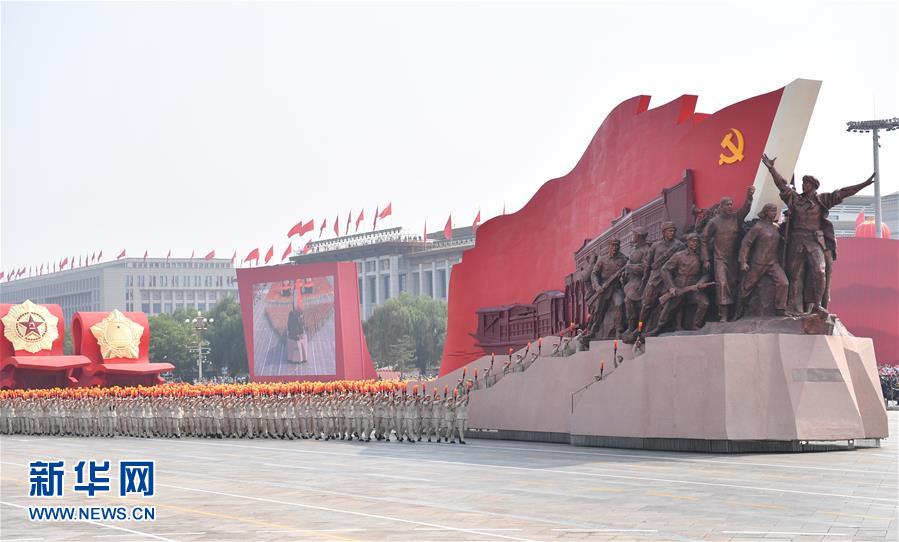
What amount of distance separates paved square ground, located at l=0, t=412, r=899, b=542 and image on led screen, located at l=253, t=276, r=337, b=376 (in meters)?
24.5

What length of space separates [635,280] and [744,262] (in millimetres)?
2534

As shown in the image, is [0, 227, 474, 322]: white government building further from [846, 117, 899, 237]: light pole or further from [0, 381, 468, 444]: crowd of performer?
[0, 381, 468, 444]: crowd of performer

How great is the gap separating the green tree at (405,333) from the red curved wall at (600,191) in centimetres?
3497

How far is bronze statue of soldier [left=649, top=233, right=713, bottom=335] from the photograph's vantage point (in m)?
18.0

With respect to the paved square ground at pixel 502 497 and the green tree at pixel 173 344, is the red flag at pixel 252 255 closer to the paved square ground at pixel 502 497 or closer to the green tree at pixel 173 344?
the green tree at pixel 173 344

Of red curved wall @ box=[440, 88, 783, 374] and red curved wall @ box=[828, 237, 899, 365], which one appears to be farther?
red curved wall @ box=[828, 237, 899, 365]

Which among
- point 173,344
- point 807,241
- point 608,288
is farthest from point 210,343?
point 807,241

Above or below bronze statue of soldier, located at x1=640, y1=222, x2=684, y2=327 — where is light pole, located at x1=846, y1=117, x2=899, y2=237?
above

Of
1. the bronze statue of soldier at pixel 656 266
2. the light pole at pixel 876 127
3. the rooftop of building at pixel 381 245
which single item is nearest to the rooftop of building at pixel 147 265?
the rooftop of building at pixel 381 245

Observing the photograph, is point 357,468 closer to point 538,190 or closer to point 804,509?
point 804,509

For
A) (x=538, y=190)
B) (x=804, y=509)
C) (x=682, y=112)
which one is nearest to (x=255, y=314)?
(x=538, y=190)

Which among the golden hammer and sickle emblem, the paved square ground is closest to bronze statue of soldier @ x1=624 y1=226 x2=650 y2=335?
the golden hammer and sickle emblem

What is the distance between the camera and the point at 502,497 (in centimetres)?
1230

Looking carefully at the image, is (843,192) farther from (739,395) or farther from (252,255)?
(252,255)
